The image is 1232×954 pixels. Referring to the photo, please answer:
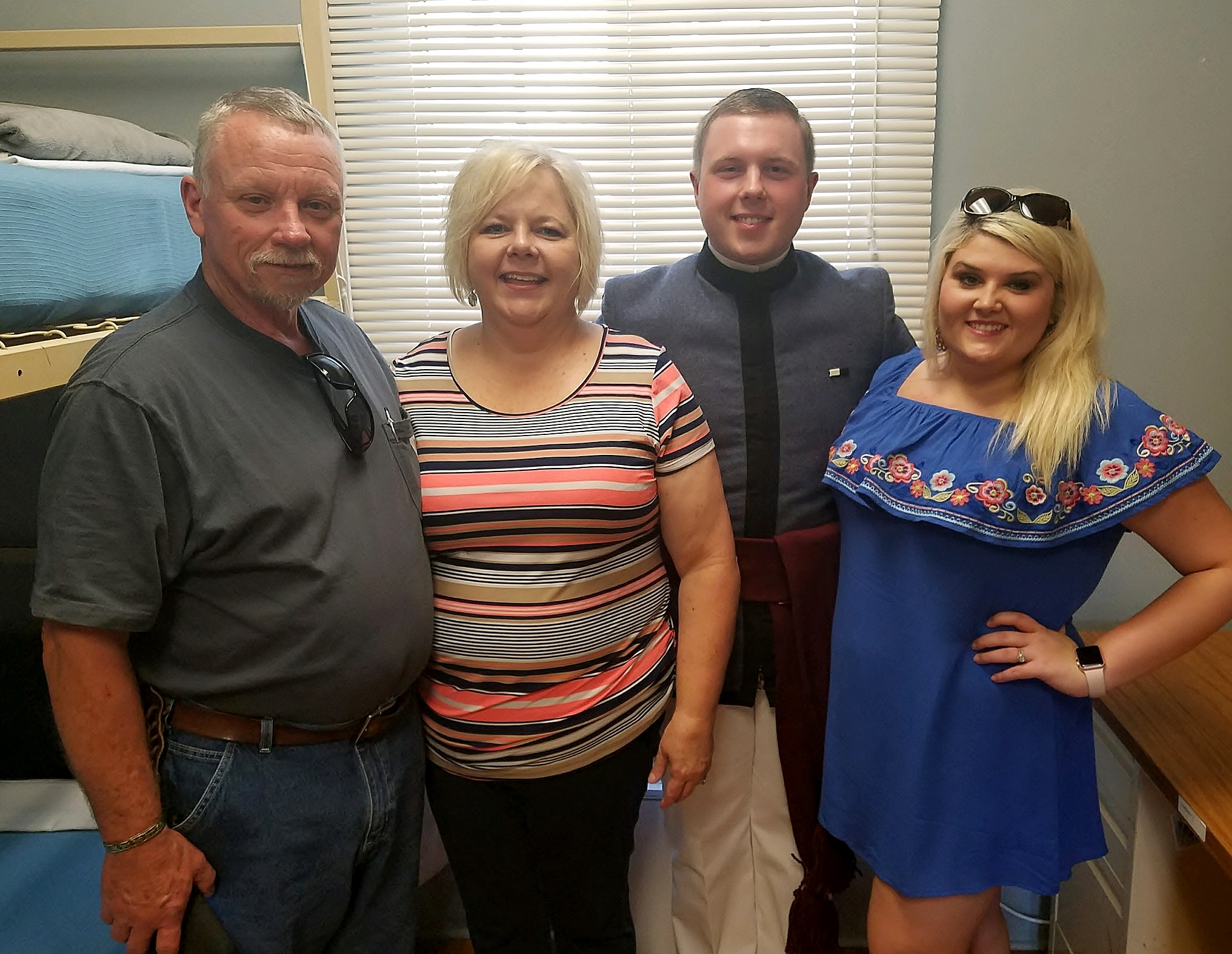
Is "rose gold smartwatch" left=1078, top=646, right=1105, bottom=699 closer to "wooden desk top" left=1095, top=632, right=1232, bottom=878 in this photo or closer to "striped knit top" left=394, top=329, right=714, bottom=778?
"wooden desk top" left=1095, top=632, right=1232, bottom=878

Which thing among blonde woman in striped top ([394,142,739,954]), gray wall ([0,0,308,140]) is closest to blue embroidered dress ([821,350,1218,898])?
blonde woman in striped top ([394,142,739,954])

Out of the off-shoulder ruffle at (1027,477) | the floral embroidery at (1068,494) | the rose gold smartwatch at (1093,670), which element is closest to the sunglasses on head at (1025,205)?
the off-shoulder ruffle at (1027,477)

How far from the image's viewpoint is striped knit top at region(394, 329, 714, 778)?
119 cm

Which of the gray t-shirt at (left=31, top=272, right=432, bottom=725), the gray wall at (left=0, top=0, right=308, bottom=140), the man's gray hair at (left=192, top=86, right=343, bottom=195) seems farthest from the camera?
the gray wall at (left=0, top=0, right=308, bottom=140)

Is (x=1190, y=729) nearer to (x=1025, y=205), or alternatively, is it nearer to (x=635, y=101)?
(x=1025, y=205)

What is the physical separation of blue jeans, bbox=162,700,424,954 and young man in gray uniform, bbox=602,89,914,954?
62cm

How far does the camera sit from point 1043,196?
44.8 inches

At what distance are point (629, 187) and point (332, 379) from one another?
3.56ft

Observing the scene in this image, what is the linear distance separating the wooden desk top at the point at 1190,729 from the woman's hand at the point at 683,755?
2.33ft

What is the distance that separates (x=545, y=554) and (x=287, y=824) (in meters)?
0.49

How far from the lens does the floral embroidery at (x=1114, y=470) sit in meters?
1.09

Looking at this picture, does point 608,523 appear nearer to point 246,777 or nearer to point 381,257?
point 246,777

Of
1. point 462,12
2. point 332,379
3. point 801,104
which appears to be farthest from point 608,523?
point 462,12

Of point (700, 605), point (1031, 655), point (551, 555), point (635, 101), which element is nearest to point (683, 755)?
point (700, 605)
